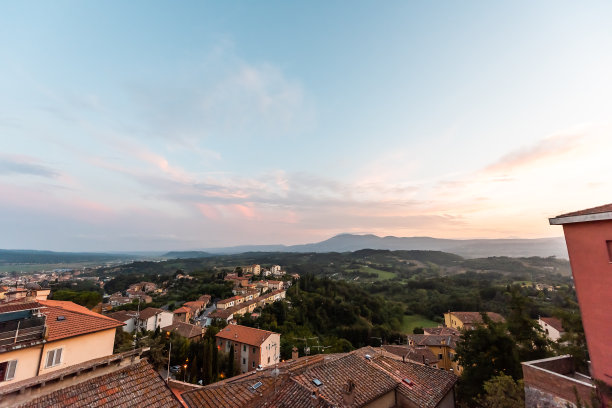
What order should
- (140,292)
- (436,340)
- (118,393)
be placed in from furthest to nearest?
(140,292) → (436,340) → (118,393)

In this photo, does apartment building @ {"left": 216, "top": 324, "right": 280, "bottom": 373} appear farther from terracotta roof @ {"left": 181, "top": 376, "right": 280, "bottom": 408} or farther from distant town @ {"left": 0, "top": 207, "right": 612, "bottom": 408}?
terracotta roof @ {"left": 181, "top": 376, "right": 280, "bottom": 408}

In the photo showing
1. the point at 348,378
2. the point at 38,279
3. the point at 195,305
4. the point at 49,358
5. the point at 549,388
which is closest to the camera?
the point at 549,388

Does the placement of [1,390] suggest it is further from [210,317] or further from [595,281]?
[210,317]

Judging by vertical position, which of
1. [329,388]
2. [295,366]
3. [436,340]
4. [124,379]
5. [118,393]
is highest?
[124,379]

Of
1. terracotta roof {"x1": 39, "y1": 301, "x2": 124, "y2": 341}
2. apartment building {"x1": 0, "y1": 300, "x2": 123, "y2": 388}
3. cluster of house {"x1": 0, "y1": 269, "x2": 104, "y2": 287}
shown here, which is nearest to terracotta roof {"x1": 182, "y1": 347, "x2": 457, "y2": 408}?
apartment building {"x1": 0, "y1": 300, "x2": 123, "y2": 388}

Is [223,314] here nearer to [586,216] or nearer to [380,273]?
[586,216]

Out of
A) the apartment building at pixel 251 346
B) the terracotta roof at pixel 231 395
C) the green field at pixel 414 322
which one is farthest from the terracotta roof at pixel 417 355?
the green field at pixel 414 322

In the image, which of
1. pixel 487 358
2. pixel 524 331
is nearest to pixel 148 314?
pixel 487 358

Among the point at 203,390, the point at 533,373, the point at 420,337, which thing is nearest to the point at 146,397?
the point at 203,390

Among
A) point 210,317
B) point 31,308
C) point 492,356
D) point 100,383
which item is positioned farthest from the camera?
point 210,317
